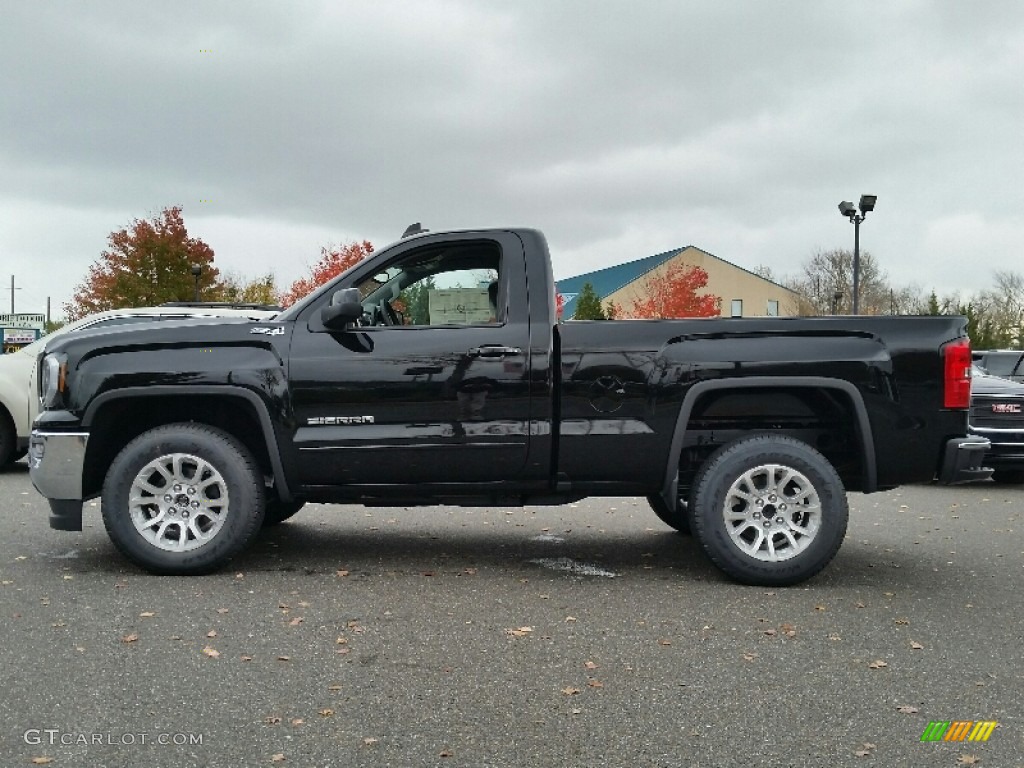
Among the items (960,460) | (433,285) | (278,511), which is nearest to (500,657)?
(433,285)

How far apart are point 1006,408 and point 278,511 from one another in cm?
818

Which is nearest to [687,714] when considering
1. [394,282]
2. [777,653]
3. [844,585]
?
[777,653]

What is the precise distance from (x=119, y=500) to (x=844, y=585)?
436 cm

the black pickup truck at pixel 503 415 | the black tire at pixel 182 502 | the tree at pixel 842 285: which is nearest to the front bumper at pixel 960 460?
the black pickup truck at pixel 503 415

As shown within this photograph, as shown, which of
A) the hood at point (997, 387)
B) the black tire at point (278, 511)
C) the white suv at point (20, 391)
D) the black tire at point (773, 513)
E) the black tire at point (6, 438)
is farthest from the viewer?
the black tire at point (6, 438)

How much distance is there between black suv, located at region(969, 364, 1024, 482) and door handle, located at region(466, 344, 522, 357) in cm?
721

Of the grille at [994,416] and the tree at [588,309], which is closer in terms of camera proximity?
the tree at [588,309]

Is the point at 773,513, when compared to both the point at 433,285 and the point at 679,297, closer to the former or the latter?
the point at 433,285

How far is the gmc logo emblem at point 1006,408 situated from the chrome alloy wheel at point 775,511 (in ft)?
21.5

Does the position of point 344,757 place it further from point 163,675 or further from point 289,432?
point 289,432

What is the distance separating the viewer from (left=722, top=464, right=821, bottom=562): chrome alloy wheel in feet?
19.2

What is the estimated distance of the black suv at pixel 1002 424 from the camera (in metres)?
11.2

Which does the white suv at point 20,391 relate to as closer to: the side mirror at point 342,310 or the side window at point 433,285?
the side window at point 433,285

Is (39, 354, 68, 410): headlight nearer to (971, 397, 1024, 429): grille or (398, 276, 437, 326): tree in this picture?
(398, 276, 437, 326): tree
